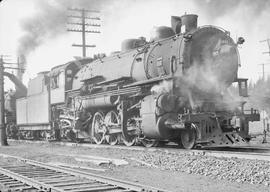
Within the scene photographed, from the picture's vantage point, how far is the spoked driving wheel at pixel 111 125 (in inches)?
571

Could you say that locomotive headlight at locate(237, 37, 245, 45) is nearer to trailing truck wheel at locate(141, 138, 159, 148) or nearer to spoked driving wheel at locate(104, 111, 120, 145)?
trailing truck wheel at locate(141, 138, 159, 148)

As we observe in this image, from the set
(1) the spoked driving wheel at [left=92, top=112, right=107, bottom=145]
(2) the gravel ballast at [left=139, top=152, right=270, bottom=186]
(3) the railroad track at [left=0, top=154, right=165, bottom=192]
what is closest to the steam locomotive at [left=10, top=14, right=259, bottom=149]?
(1) the spoked driving wheel at [left=92, top=112, right=107, bottom=145]

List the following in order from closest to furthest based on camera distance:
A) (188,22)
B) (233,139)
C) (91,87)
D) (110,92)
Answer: (233,139)
(188,22)
(110,92)
(91,87)

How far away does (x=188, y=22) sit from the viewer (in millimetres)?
12453

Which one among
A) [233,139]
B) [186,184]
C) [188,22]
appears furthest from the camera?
[188,22]

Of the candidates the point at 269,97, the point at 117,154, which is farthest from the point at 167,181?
the point at 269,97

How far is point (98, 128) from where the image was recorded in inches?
621

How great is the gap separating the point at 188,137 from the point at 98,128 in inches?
198

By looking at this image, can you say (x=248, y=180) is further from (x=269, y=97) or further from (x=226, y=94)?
(x=269, y=97)

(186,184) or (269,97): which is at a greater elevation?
(269,97)

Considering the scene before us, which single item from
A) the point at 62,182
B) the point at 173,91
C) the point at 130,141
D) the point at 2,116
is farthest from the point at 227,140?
the point at 2,116

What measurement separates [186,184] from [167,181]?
1.40 ft

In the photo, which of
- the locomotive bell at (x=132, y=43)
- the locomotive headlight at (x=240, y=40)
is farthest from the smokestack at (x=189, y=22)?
the locomotive bell at (x=132, y=43)

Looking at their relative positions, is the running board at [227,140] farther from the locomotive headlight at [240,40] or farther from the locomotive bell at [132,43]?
the locomotive bell at [132,43]
